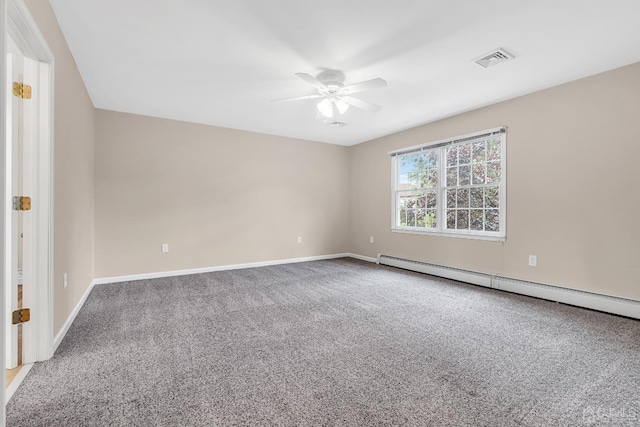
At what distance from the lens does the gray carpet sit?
57.7 inches

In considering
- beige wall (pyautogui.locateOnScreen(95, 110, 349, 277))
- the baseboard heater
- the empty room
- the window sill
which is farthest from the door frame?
the window sill

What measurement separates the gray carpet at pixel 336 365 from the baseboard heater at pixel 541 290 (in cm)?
14

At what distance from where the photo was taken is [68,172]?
2564mm

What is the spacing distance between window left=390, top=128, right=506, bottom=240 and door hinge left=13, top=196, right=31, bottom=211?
15.1ft

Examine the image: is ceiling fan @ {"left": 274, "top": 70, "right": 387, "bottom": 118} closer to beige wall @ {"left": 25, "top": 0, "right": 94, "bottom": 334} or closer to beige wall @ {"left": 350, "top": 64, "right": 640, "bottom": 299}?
beige wall @ {"left": 25, "top": 0, "right": 94, "bottom": 334}

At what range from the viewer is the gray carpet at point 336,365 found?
1466 millimetres

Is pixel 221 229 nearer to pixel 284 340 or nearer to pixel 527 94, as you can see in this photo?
pixel 284 340

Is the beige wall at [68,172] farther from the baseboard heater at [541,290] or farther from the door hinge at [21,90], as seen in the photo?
the baseboard heater at [541,290]

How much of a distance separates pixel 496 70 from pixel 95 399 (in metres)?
4.06

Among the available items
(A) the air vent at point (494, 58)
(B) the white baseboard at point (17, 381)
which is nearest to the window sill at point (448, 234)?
(A) the air vent at point (494, 58)

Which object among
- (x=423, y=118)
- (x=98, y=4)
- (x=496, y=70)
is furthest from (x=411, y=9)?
(x=423, y=118)

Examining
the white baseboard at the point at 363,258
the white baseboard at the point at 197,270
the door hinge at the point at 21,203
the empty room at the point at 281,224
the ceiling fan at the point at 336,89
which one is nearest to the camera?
the empty room at the point at 281,224

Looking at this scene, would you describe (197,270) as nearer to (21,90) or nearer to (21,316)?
(21,316)

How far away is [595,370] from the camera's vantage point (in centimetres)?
187
